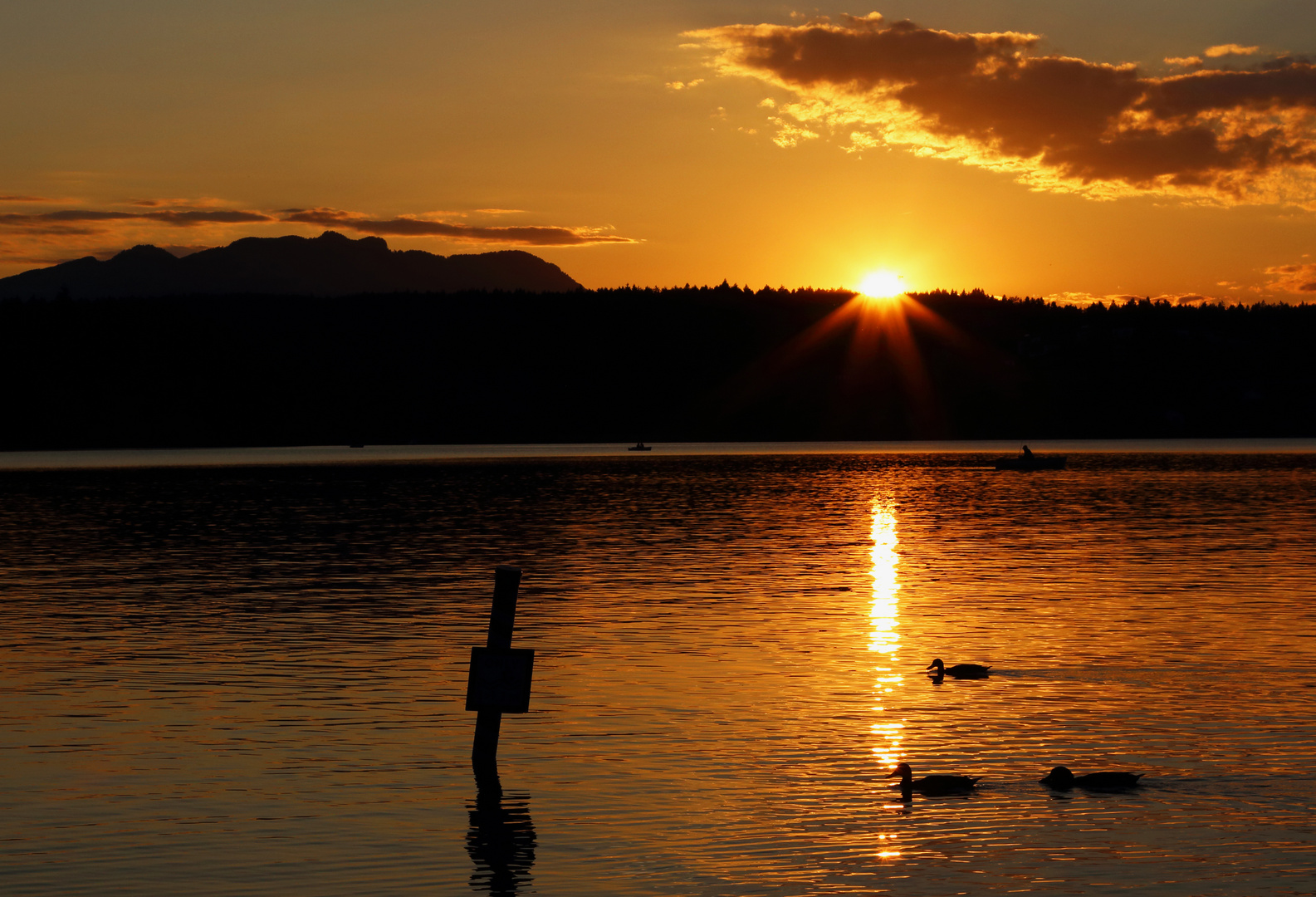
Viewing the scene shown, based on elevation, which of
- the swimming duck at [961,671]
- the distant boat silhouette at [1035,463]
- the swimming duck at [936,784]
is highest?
the distant boat silhouette at [1035,463]

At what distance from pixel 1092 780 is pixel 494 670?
7.53 meters

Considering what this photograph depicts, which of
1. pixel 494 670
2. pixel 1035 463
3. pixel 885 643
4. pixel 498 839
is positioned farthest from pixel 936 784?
pixel 1035 463

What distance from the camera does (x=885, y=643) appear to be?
102 feet

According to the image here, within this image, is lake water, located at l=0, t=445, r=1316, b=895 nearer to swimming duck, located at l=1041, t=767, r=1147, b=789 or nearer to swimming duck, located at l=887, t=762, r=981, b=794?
swimming duck, located at l=887, t=762, r=981, b=794

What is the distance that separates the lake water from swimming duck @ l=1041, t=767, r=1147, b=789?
27cm

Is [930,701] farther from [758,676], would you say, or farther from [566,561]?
[566,561]

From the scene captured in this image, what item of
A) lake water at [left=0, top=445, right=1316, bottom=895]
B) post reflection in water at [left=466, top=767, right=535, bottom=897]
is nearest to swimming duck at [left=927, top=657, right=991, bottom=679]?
lake water at [left=0, top=445, right=1316, bottom=895]

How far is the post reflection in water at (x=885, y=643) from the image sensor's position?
21.5m

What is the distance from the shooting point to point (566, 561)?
163ft

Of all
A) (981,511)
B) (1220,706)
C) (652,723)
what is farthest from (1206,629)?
(981,511)

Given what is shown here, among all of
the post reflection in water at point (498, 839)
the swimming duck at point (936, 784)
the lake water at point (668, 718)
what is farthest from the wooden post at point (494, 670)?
the swimming duck at point (936, 784)

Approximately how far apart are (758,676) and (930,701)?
351 centimetres

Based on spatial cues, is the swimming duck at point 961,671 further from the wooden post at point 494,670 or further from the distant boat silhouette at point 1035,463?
the distant boat silhouette at point 1035,463

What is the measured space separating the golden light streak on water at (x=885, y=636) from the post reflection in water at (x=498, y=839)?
517 cm
